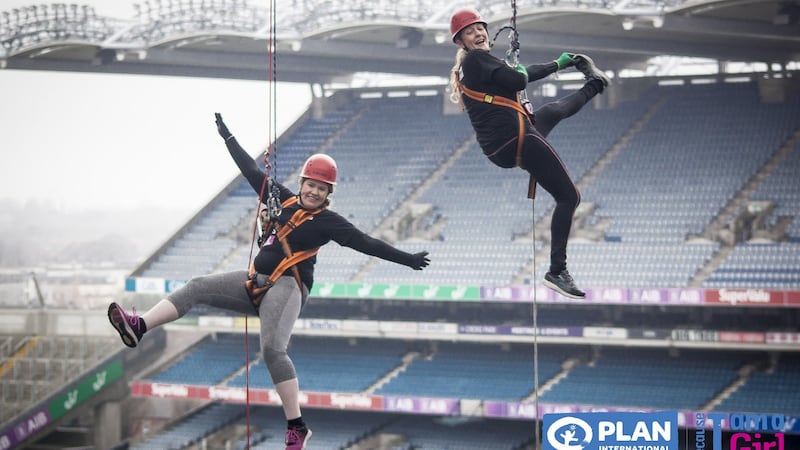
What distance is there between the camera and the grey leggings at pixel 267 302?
7.34 metres

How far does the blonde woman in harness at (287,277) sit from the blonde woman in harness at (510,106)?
88 cm

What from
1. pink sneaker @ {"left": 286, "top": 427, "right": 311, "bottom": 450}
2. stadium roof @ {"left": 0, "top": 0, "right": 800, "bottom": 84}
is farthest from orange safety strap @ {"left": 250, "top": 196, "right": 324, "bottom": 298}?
stadium roof @ {"left": 0, "top": 0, "right": 800, "bottom": 84}

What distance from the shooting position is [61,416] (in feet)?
90.5

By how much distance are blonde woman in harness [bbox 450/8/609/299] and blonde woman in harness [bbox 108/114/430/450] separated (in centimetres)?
88

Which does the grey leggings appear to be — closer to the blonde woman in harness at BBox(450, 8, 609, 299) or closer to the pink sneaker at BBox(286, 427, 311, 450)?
the pink sneaker at BBox(286, 427, 311, 450)

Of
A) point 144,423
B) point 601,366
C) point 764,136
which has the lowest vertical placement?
point 144,423

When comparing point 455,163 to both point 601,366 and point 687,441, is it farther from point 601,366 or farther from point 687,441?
point 687,441

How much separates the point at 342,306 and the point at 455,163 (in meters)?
4.21

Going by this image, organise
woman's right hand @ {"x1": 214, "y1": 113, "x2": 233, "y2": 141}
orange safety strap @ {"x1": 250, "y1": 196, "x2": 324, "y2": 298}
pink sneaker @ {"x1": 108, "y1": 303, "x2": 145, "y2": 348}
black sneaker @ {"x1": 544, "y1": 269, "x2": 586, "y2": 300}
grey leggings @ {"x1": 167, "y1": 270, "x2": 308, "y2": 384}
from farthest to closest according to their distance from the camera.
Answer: black sneaker @ {"x1": 544, "y1": 269, "x2": 586, "y2": 300} → woman's right hand @ {"x1": 214, "y1": 113, "x2": 233, "y2": 141} → orange safety strap @ {"x1": 250, "y1": 196, "x2": 324, "y2": 298} → grey leggings @ {"x1": 167, "y1": 270, "x2": 308, "y2": 384} → pink sneaker @ {"x1": 108, "y1": 303, "x2": 145, "y2": 348}

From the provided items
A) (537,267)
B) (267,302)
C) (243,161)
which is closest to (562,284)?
(267,302)

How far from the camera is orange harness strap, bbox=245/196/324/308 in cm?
743

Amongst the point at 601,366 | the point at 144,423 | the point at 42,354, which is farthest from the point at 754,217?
the point at 42,354

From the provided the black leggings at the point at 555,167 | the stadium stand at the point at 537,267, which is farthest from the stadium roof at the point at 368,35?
the black leggings at the point at 555,167

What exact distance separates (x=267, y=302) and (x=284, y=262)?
0.87ft
